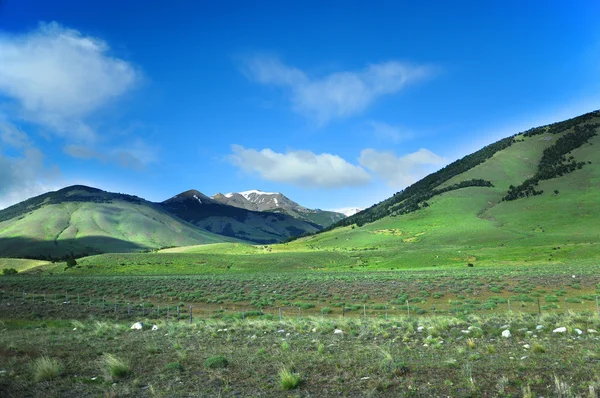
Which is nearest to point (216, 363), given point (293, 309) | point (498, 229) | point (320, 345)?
point (320, 345)

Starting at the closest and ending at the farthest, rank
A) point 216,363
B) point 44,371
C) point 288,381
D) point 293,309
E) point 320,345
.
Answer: point 288,381 → point 44,371 → point 216,363 → point 320,345 → point 293,309

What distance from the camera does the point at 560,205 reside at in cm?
15000

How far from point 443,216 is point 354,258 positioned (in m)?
85.2

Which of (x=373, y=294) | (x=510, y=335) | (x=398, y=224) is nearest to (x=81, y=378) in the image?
(x=510, y=335)

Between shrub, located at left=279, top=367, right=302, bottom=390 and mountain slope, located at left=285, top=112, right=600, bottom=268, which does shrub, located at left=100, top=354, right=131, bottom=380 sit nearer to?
shrub, located at left=279, top=367, right=302, bottom=390

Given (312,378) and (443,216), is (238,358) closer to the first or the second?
(312,378)

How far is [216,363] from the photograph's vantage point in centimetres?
1300

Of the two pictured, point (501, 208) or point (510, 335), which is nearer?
point (510, 335)

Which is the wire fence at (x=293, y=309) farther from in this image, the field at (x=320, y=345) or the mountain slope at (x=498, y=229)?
the mountain slope at (x=498, y=229)

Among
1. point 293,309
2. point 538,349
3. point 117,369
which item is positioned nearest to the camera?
point 117,369

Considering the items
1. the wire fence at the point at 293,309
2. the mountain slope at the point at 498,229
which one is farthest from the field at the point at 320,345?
the mountain slope at the point at 498,229

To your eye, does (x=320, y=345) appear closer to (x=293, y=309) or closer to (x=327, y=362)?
(x=327, y=362)

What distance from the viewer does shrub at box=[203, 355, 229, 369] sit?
12914 mm

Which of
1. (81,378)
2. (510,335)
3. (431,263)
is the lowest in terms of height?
(431,263)
